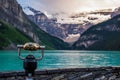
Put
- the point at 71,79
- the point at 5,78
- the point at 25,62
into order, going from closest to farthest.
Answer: the point at 25,62 < the point at 5,78 < the point at 71,79

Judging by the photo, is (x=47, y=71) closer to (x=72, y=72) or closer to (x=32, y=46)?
(x=72, y=72)

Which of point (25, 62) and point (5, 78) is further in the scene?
point (5, 78)

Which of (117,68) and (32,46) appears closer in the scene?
(32,46)

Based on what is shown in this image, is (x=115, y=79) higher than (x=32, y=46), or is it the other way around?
(x=32, y=46)

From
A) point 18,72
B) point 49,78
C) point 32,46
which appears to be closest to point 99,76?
point 49,78

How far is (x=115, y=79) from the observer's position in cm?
2122

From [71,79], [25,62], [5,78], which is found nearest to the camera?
[25,62]

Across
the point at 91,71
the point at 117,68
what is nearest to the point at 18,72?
the point at 91,71

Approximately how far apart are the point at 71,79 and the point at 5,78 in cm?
420

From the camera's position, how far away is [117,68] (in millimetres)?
21922

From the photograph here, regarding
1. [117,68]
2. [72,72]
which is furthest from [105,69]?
[72,72]

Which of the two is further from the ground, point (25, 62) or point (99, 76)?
point (25, 62)

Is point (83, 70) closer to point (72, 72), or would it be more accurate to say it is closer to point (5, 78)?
point (72, 72)

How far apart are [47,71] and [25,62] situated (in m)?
10.7
